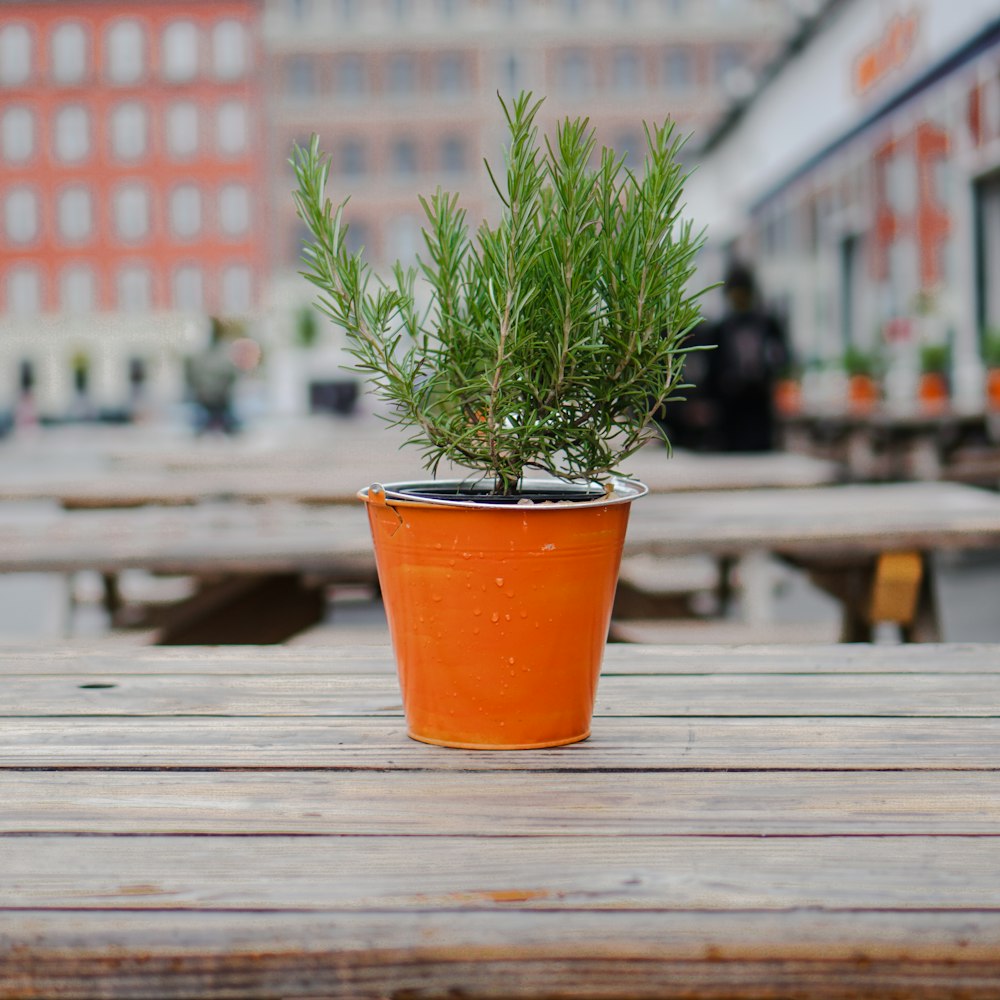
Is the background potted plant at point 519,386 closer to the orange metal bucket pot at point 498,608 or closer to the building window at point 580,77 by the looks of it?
the orange metal bucket pot at point 498,608

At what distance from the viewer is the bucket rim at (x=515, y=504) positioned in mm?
895

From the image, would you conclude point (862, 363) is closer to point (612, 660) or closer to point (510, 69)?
point (612, 660)

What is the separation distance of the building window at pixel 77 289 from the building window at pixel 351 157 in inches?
379

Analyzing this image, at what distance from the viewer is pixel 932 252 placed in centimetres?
918

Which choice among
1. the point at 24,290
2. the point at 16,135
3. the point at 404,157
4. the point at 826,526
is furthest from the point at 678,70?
the point at 826,526

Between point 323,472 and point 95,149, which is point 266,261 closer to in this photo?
point 95,149

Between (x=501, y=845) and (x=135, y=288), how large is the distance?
144ft

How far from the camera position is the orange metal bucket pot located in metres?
0.90

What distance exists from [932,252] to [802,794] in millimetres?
9053

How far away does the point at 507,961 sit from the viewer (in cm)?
61

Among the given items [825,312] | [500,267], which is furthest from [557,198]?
[825,312]

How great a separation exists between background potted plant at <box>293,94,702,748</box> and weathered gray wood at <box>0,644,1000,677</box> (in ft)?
0.94

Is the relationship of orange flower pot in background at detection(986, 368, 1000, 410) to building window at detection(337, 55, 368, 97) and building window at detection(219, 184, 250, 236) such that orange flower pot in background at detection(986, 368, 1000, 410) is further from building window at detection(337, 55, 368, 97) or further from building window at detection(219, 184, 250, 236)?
building window at detection(219, 184, 250, 236)

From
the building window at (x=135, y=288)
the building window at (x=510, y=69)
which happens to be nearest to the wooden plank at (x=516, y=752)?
the building window at (x=510, y=69)
